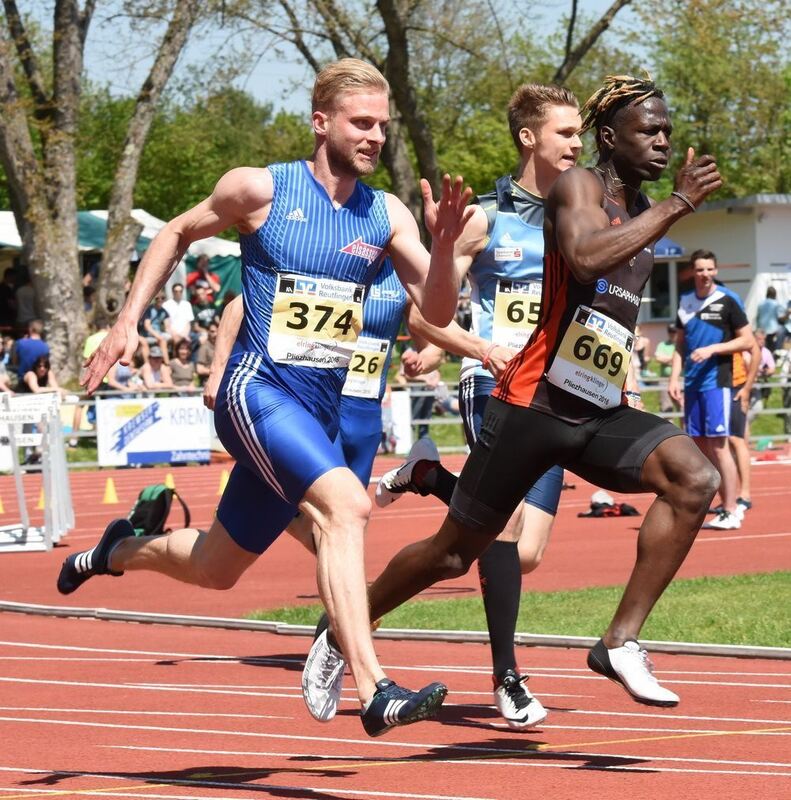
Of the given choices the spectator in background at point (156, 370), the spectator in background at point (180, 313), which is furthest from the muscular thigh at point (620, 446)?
the spectator in background at point (180, 313)

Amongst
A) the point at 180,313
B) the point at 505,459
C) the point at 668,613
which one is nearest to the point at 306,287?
the point at 505,459

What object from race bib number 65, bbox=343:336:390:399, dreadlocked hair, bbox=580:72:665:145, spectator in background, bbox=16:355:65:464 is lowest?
spectator in background, bbox=16:355:65:464

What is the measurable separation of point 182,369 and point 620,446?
20.4 metres

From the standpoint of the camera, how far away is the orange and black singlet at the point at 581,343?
220 inches

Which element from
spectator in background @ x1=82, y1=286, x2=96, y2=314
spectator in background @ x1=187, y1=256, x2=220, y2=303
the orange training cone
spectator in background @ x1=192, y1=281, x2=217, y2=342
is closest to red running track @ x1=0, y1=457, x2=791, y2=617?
the orange training cone

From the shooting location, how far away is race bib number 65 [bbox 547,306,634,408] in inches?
220

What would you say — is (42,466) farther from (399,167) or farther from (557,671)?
(399,167)

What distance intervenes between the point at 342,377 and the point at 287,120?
77452 millimetres

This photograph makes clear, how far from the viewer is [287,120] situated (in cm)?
8225

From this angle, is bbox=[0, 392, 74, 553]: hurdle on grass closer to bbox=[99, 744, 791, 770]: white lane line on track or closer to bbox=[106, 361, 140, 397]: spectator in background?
bbox=[99, 744, 791, 770]: white lane line on track

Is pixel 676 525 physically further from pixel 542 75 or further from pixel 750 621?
pixel 542 75

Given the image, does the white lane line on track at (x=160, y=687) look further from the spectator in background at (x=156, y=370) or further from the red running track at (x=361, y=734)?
the spectator in background at (x=156, y=370)

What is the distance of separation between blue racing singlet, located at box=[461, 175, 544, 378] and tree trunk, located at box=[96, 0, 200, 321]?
22.9 m

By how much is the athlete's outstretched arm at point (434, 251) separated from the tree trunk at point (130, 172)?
23897 millimetres
